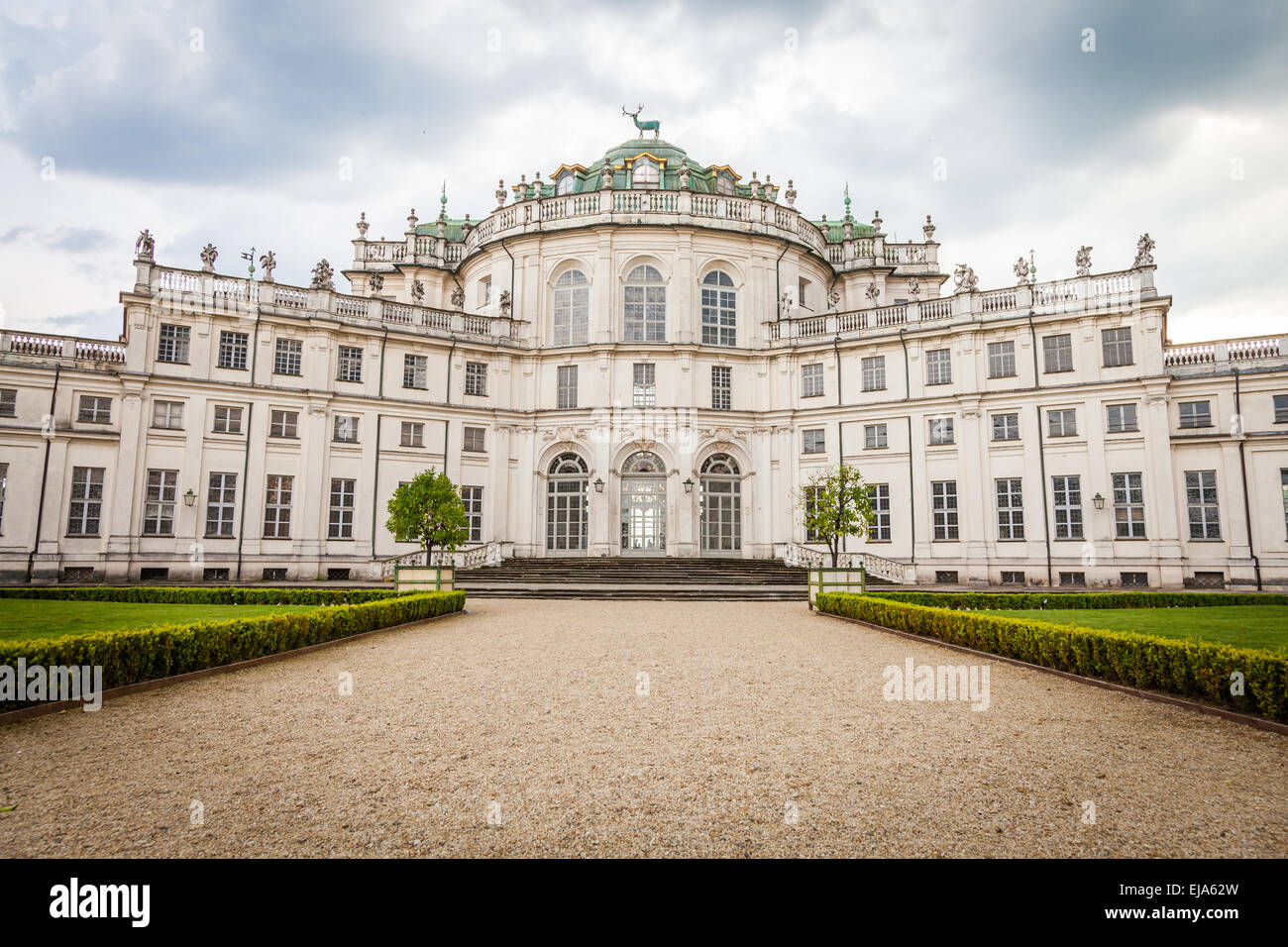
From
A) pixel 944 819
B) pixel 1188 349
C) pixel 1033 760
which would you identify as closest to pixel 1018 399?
pixel 1188 349

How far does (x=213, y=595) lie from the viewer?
59.9 ft

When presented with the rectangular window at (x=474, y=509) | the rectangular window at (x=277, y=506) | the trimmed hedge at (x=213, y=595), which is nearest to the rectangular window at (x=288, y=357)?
the rectangular window at (x=277, y=506)

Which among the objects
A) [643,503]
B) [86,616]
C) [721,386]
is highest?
[721,386]

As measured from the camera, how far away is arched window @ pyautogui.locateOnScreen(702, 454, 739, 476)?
34.6m

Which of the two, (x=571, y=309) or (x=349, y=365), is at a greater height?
(x=571, y=309)

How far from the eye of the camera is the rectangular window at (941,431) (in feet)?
103

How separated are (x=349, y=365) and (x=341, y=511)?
267 inches

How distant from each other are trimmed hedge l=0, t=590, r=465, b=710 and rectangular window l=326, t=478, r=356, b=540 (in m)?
18.3

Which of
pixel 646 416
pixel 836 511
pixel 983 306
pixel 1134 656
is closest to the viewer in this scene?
pixel 1134 656

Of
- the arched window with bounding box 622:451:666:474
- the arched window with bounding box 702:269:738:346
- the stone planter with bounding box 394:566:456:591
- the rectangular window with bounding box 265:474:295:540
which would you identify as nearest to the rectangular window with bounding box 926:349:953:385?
the arched window with bounding box 702:269:738:346

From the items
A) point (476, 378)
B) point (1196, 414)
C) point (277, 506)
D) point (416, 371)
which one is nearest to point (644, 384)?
point (476, 378)

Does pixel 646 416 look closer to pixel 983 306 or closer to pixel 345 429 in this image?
pixel 345 429

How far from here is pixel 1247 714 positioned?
7.47 metres
